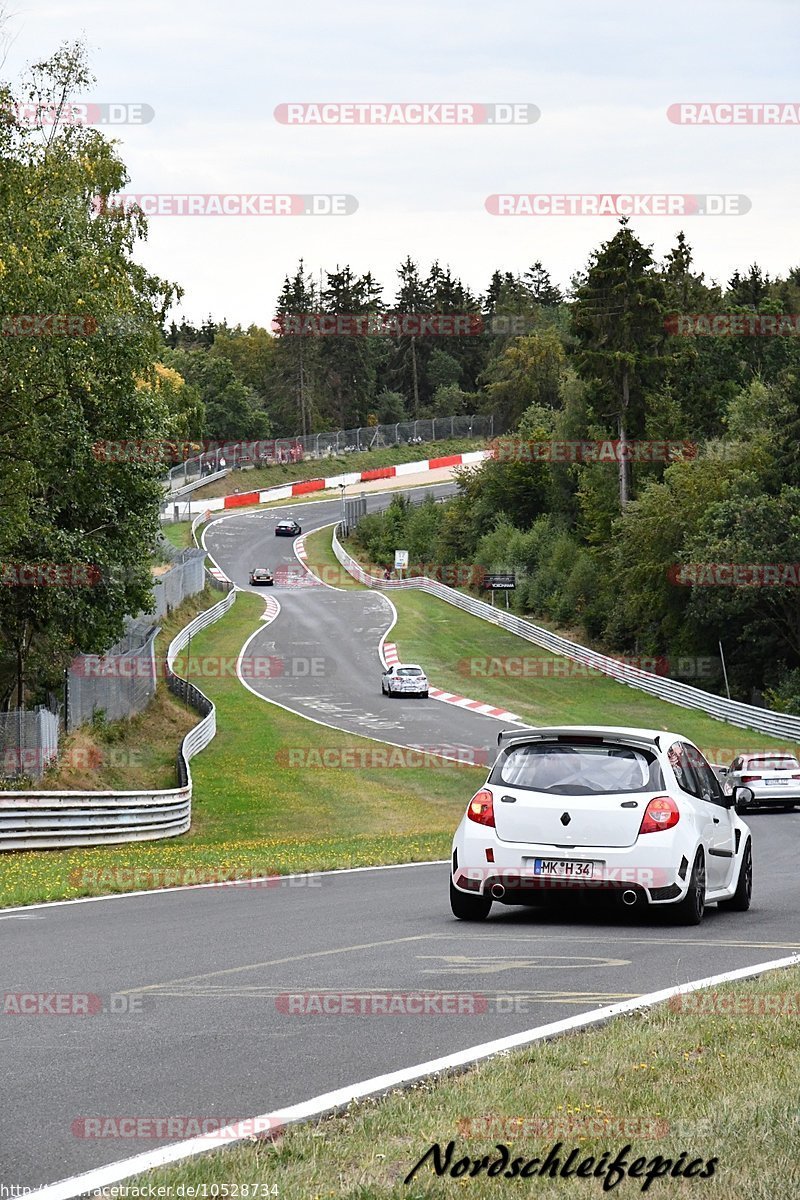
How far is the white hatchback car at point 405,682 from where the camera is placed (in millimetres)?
55594

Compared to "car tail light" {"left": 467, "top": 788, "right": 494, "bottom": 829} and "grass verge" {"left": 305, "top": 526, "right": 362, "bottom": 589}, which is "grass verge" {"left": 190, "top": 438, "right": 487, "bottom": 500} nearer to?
"grass verge" {"left": 305, "top": 526, "right": 362, "bottom": 589}

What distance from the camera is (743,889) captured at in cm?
1333

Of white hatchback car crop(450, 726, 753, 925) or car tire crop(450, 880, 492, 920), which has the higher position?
white hatchback car crop(450, 726, 753, 925)

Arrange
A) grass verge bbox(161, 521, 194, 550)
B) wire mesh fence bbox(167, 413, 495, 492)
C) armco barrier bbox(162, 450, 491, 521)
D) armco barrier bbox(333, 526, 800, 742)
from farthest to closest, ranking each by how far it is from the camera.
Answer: wire mesh fence bbox(167, 413, 495, 492), armco barrier bbox(162, 450, 491, 521), grass verge bbox(161, 521, 194, 550), armco barrier bbox(333, 526, 800, 742)

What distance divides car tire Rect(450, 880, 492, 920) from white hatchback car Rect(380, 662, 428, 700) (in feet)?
143

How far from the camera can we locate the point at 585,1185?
4.71m

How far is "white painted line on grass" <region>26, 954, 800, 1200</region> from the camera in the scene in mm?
4922

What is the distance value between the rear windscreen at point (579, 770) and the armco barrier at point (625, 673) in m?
40.7

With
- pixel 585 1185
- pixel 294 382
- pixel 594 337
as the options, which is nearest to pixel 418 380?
pixel 294 382

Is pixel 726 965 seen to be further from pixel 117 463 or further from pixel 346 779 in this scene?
pixel 346 779

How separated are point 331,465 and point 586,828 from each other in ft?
415

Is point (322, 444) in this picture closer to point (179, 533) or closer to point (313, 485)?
point (313, 485)

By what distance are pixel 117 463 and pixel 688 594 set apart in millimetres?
39624

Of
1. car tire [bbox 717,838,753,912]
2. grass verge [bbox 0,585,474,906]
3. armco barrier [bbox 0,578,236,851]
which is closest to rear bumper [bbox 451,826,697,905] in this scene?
car tire [bbox 717,838,753,912]
